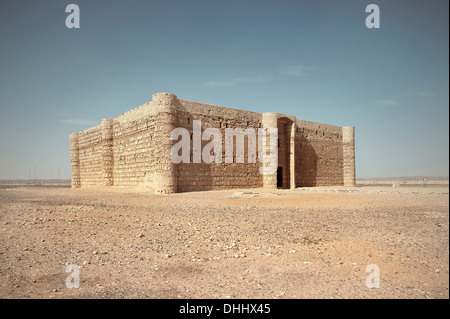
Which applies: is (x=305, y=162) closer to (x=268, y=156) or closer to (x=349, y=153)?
(x=268, y=156)

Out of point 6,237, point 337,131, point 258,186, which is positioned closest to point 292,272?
point 6,237

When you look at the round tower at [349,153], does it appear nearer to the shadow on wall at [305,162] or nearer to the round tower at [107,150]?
the shadow on wall at [305,162]

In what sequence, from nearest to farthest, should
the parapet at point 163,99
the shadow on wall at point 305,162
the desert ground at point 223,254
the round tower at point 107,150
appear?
the desert ground at point 223,254
the parapet at point 163,99
the round tower at point 107,150
the shadow on wall at point 305,162

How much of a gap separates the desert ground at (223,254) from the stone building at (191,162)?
31.7 feet

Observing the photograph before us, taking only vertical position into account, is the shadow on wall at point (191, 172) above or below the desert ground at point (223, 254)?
above

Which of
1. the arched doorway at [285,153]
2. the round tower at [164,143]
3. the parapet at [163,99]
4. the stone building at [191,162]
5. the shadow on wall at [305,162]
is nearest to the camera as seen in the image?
the round tower at [164,143]

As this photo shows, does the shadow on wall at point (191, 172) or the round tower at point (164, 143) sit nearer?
the round tower at point (164, 143)

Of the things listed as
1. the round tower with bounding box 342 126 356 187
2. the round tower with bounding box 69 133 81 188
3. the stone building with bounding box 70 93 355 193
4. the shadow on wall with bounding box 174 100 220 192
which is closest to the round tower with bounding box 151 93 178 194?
the stone building with bounding box 70 93 355 193

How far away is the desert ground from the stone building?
965cm

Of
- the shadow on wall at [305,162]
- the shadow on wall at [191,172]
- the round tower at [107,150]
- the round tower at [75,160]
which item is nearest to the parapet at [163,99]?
the shadow on wall at [191,172]

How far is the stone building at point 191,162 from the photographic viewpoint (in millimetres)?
17047

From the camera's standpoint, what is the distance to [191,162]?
18.1 metres

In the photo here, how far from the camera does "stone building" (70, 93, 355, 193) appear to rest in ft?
55.9

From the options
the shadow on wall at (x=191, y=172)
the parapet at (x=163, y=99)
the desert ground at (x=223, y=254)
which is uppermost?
the parapet at (x=163, y=99)
